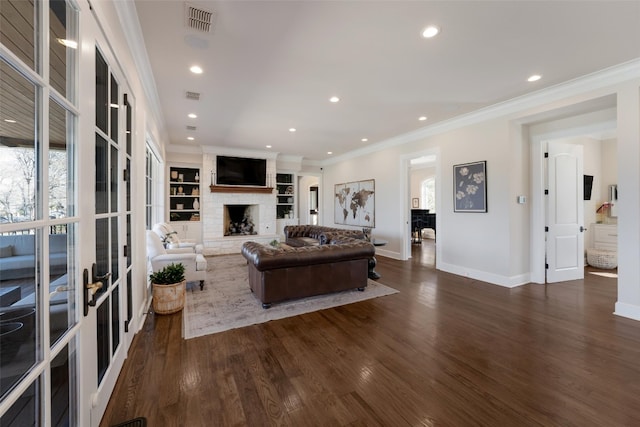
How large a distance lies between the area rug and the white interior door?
2957 millimetres

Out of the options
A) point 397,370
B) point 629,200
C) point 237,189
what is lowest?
point 397,370

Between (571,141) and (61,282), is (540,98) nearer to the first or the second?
(571,141)

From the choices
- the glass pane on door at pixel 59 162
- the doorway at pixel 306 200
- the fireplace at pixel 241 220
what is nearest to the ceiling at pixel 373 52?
the glass pane on door at pixel 59 162

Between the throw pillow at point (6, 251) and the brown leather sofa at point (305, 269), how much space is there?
8.34 ft

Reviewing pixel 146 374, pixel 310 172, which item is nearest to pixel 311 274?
pixel 146 374

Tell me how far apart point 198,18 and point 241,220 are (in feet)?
21.2

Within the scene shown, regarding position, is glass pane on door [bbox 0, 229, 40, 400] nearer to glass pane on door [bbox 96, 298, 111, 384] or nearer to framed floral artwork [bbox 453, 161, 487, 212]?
glass pane on door [bbox 96, 298, 111, 384]

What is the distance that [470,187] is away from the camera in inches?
188

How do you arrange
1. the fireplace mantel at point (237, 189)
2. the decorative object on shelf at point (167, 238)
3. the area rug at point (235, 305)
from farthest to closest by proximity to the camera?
the fireplace mantel at point (237, 189) < the decorative object on shelf at point (167, 238) < the area rug at point (235, 305)

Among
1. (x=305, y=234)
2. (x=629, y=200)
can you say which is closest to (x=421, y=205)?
(x=305, y=234)

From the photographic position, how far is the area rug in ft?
9.85

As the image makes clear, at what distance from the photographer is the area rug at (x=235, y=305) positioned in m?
3.00

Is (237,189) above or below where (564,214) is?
above

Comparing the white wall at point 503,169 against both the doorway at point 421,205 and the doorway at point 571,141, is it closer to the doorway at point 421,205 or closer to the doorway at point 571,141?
the doorway at point 571,141
